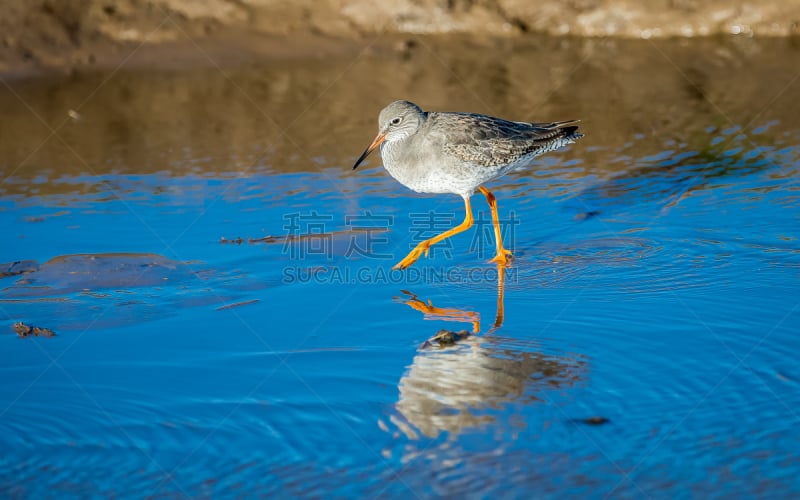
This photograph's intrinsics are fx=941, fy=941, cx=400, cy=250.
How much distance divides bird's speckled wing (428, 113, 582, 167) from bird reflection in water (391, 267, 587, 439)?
→ 226 cm

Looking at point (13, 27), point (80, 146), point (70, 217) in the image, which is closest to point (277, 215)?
point (70, 217)

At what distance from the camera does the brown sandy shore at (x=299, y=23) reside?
1341cm

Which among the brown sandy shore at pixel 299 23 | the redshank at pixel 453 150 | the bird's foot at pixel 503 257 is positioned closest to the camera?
the bird's foot at pixel 503 257

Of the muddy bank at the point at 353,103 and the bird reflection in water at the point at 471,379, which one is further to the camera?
the muddy bank at the point at 353,103

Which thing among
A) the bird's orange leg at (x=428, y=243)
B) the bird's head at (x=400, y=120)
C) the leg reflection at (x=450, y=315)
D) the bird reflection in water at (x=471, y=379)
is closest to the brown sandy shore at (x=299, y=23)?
the bird's head at (x=400, y=120)

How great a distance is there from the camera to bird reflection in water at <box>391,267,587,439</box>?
202 inches

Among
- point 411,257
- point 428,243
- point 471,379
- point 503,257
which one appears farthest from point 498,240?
point 471,379

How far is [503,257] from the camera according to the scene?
7773mm

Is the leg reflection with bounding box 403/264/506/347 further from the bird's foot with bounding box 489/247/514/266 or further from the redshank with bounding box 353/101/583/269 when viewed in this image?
the redshank with bounding box 353/101/583/269

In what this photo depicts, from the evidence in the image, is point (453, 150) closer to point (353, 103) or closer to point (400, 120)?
point (400, 120)

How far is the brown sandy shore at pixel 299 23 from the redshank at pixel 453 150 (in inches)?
230

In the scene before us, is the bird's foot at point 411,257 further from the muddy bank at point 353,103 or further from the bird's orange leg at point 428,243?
the muddy bank at point 353,103

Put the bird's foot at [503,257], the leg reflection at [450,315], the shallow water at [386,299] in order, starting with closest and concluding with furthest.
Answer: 1. the shallow water at [386,299]
2. the leg reflection at [450,315]
3. the bird's foot at [503,257]

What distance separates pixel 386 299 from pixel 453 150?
1796 millimetres
